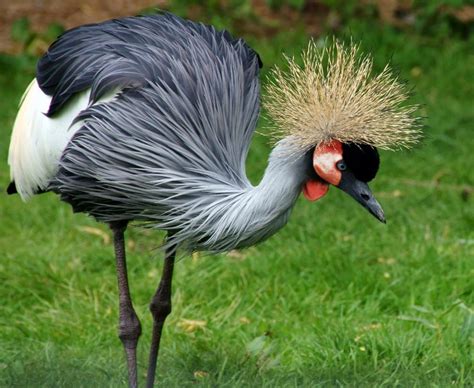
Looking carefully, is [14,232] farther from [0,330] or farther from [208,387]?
[208,387]

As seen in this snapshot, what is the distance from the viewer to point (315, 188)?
298cm

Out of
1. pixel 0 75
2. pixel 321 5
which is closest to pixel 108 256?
pixel 0 75

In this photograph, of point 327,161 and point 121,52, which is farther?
point 121,52

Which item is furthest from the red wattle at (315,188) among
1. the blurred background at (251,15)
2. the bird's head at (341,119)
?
the blurred background at (251,15)

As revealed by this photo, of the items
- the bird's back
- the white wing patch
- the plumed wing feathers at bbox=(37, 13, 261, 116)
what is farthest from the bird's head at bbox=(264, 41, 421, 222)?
the white wing patch

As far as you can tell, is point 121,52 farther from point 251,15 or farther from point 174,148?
point 251,15

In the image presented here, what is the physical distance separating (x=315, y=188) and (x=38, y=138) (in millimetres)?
983

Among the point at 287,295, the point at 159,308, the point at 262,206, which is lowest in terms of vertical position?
the point at 287,295

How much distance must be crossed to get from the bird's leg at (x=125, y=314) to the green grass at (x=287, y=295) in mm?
103

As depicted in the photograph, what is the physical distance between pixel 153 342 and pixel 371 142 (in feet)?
3.36

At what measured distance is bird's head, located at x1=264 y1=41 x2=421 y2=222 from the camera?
2898mm

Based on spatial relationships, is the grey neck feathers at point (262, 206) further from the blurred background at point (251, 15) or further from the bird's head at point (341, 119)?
the blurred background at point (251, 15)

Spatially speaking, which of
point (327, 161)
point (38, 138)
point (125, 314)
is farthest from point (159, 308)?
point (327, 161)

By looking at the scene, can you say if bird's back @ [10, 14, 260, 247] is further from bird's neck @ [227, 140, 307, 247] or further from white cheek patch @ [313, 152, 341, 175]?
white cheek patch @ [313, 152, 341, 175]
